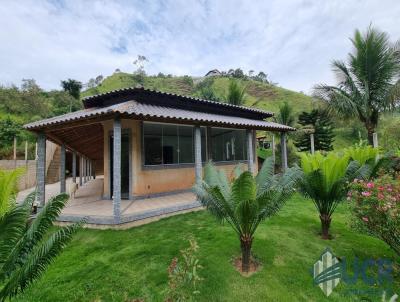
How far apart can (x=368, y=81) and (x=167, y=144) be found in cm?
1227

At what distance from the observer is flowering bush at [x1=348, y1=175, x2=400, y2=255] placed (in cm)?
335

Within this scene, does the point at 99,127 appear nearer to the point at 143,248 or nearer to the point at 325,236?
the point at 143,248

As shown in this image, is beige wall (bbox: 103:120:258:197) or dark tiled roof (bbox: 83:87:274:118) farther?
dark tiled roof (bbox: 83:87:274:118)

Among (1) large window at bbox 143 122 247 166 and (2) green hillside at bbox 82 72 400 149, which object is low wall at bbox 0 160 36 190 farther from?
(2) green hillside at bbox 82 72 400 149

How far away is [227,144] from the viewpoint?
12797mm

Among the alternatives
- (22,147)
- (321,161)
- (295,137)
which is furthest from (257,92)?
(321,161)

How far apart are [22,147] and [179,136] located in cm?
1748

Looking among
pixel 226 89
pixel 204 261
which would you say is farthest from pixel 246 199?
pixel 226 89

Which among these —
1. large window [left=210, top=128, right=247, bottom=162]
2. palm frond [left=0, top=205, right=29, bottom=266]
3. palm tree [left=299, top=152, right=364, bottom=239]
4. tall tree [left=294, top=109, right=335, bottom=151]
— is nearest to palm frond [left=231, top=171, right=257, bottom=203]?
palm tree [left=299, top=152, right=364, bottom=239]

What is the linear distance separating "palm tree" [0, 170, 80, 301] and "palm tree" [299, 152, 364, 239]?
499 cm

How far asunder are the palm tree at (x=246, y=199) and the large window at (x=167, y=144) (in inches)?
204

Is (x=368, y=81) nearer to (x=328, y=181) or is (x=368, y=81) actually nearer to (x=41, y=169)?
(x=328, y=181)

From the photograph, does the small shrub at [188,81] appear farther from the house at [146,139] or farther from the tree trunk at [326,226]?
the tree trunk at [326,226]

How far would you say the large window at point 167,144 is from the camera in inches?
373
